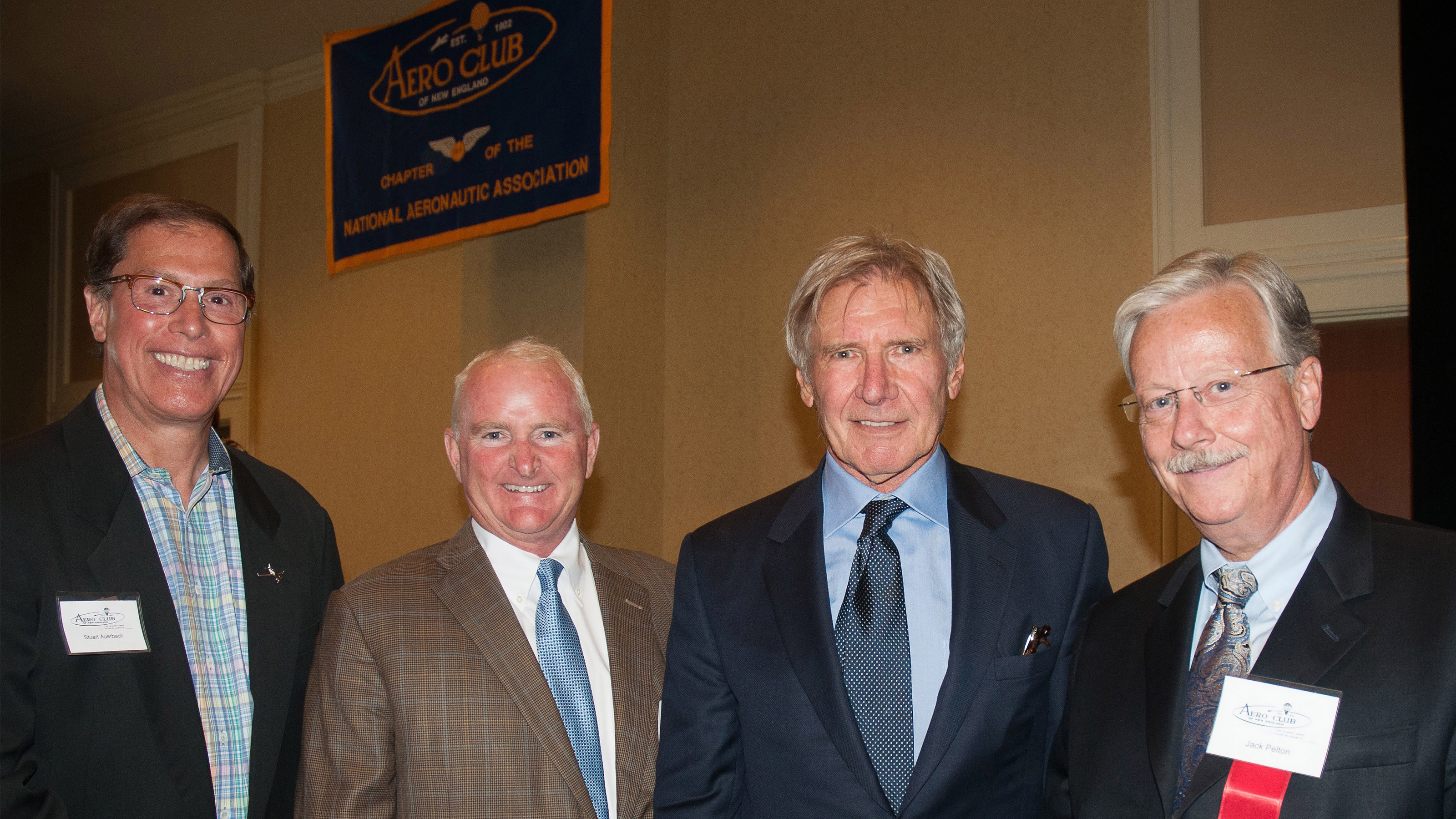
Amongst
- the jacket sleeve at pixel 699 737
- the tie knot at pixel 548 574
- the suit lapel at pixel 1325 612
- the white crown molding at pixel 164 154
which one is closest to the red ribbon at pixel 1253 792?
the suit lapel at pixel 1325 612

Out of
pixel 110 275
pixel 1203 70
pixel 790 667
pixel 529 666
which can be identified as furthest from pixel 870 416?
pixel 1203 70

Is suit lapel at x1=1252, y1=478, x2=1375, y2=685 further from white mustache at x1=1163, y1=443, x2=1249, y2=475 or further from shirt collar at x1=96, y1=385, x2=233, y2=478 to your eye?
shirt collar at x1=96, y1=385, x2=233, y2=478

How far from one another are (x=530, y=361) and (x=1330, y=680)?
5.27 ft

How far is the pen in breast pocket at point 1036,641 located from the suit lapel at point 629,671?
796 mm

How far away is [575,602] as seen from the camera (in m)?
2.16

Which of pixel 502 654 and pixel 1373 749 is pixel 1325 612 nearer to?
pixel 1373 749

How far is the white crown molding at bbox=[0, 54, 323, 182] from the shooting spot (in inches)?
257

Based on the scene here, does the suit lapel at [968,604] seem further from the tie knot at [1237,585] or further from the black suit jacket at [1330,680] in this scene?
the tie knot at [1237,585]

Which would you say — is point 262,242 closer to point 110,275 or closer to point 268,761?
point 110,275

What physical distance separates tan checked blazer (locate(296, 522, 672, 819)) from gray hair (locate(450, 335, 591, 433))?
0.43 metres

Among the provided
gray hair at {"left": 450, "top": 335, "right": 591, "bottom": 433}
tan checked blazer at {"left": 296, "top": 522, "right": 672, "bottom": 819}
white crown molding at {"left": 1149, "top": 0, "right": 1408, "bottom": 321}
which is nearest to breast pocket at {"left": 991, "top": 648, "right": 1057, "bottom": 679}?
tan checked blazer at {"left": 296, "top": 522, "right": 672, "bottom": 819}

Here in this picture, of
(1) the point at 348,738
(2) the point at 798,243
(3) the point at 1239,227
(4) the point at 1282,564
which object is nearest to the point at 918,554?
(4) the point at 1282,564

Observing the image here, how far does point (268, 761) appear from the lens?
6.66 ft

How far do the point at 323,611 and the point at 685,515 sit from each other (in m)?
2.78
